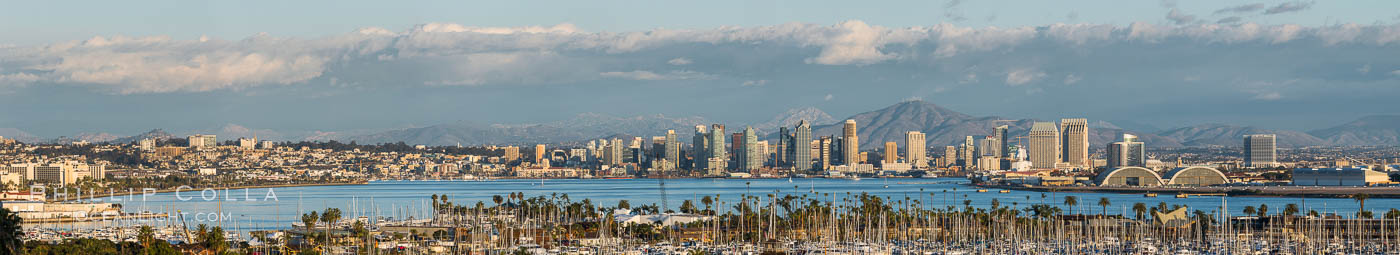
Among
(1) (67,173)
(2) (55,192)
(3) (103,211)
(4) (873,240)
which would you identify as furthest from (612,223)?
(1) (67,173)

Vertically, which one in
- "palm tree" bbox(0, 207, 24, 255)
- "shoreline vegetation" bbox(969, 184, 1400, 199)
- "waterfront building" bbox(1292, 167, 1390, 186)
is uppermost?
"palm tree" bbox(0, 207, 24, 255)

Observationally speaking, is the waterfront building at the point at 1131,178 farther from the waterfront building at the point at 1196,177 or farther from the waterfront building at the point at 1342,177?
the waterfront building at the point at 1342,177

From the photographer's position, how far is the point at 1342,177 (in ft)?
484

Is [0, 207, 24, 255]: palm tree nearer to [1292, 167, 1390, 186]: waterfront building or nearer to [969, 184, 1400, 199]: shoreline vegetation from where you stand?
[969, 184, 1400, 199]: shoreline vegetation

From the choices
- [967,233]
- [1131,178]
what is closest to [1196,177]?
[1131,178]

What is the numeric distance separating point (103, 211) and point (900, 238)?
54100 millimetres

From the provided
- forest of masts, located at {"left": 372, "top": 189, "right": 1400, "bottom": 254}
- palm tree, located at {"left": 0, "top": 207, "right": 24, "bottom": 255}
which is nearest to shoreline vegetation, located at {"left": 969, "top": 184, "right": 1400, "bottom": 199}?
forest of masts, located at {"left": 372, "top": 189, "right": 1400, "bottom": 254}

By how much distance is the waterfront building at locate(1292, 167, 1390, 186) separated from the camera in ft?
479

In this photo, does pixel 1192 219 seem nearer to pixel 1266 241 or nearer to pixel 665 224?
pixel 1266 241

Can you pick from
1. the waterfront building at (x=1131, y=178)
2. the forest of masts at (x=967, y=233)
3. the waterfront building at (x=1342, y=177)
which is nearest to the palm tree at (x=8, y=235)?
the forest of masts at (x=967, y=233)

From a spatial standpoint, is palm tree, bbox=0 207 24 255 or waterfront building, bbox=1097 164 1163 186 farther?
waterfront building, bbox=1097 164 1163 186

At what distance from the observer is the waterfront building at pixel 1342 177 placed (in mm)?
146125

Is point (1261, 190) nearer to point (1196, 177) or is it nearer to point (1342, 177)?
point (1342, 177)

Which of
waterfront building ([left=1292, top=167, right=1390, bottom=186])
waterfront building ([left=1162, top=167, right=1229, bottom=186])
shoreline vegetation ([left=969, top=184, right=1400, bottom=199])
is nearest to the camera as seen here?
shoreline vegetation ([left=969, top=184, right=1400, bottom=199])
